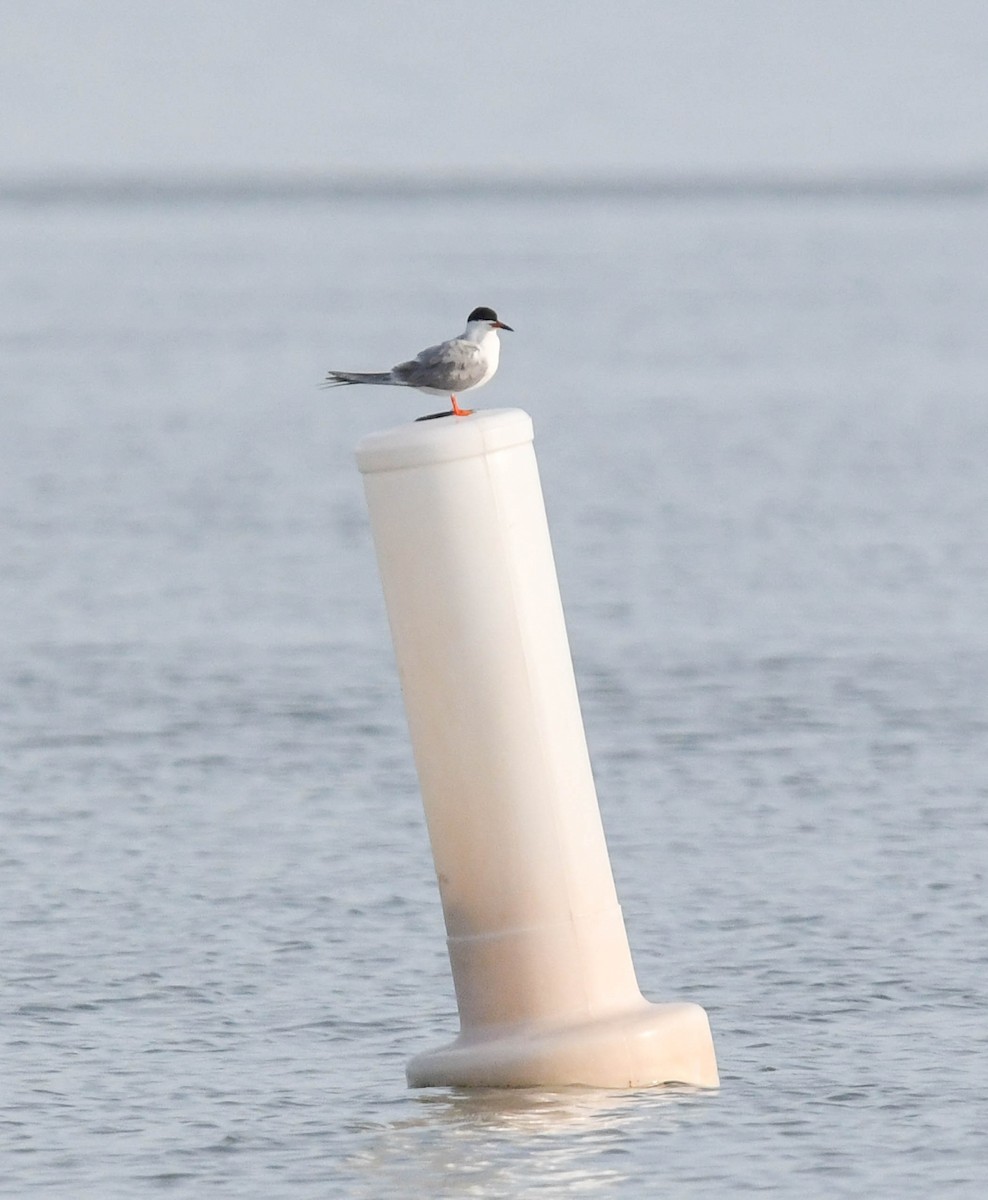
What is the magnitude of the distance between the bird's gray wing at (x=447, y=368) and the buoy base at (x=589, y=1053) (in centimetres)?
257

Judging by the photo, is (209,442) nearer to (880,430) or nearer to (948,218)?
(880,430)

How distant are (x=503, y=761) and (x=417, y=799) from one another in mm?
6697

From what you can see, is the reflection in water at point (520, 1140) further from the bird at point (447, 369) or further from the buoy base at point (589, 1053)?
the bird at point (447, 369)

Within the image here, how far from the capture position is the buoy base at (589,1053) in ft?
33.6

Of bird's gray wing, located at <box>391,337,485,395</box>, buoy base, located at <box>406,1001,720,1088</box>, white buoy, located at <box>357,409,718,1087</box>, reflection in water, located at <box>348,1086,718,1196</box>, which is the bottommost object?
reflection in water, located at <box>348,1086,718,1196</box>

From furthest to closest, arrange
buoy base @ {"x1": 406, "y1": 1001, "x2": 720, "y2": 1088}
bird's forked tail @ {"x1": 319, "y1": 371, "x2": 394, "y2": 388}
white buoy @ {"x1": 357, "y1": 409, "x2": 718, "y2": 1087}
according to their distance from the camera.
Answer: bird's forked tail @ {"x1": 319, "y1": 371, "x2": 394, "y2": 388} < buoy base @ {"x1": 406, "y1": 1001, "x2": 720, "y2": 1088} < white buoy @ {"x1": 357, "y1": 409, "x2": 718, "y2": 1087}

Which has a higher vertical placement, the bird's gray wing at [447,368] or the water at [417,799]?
the bird's gray wing at [447,368]

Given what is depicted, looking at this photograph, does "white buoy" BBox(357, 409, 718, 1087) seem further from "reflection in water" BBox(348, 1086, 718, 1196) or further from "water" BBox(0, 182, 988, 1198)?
"water" BBox(0, 182, 988, 1198)

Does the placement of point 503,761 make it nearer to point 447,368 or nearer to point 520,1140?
point 520,1140

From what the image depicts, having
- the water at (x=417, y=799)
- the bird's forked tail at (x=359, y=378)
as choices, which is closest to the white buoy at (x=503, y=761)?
the water at (x=417, y=799)

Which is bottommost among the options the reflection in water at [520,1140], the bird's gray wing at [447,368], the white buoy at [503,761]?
the reflection in water at [520,1140]

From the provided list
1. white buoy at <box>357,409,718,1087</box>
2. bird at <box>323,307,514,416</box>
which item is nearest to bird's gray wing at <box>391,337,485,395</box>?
bird at <box>323,307,514,416</box>

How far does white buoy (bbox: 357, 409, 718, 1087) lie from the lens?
10.1 metres

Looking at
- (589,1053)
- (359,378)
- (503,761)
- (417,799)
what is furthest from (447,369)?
(417,799)
